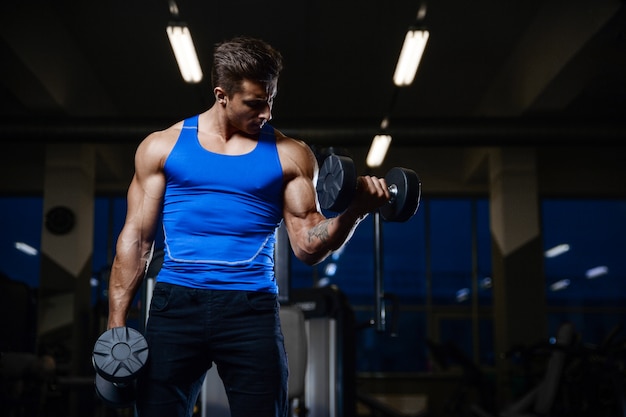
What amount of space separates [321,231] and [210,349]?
0.32m

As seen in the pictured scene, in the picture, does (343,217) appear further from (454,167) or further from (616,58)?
(454,167)

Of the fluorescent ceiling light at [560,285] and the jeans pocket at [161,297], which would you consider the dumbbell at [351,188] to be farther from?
the fluorescent ceiling light at [560,285]

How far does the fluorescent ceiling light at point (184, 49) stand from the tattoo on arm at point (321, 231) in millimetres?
3731

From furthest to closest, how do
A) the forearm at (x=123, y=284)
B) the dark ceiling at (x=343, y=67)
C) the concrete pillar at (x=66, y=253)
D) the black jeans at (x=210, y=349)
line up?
the concrete pillar at (x=66, y=253), the dark ceiling at (x=343, y=67), the forearm at (x=123, y=284), the black jeans at (x=210, y=349)

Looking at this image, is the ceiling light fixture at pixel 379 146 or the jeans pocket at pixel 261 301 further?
the ceiling light fixture at pixel 379 146

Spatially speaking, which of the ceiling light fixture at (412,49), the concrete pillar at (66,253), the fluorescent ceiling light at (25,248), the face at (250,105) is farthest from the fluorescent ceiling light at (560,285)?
the face at (250,105)

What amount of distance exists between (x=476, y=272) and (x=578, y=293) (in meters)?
1.65

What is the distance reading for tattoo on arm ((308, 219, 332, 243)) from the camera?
1536mm

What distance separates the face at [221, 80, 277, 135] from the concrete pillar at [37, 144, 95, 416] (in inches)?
274

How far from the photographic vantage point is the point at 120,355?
4.77ft

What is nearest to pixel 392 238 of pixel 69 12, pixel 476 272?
pixel 476 272

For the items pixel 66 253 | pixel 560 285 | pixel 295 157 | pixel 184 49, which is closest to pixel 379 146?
pixel 184 49

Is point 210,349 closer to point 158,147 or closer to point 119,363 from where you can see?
point 119,363

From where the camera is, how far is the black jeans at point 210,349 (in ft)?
4.83
